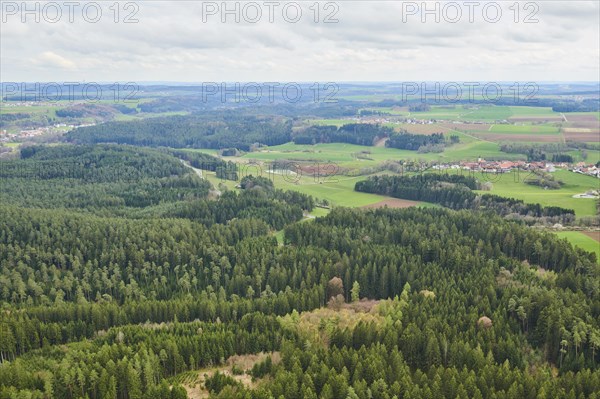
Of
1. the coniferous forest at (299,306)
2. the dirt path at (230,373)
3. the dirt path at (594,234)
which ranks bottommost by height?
the dirt path at (230,373)

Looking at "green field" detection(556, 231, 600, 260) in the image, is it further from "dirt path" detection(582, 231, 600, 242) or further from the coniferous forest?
the coniferous forest

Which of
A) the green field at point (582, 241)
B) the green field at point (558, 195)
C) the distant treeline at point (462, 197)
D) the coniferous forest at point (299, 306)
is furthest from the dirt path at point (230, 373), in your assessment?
the green field at point (558, 195)

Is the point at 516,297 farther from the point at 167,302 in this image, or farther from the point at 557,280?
the point at 167,302

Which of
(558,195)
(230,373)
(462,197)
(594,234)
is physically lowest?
(230,373)

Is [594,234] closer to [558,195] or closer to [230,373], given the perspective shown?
[558,195]

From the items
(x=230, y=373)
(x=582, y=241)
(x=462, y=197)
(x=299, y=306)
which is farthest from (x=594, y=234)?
(x=230, y=373)

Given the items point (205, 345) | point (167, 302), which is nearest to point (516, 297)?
point (205, 345)

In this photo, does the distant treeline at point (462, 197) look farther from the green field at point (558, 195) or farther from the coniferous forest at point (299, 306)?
the green field at point (558, 195)
